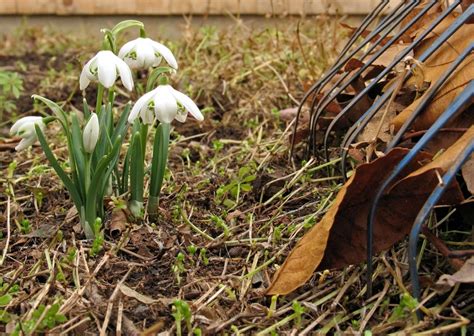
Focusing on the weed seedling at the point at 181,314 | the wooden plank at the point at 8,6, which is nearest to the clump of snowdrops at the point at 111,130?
the weed seedling at the point at 181,314

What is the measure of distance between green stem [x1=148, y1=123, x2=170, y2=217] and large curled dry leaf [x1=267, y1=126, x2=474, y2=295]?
41cm

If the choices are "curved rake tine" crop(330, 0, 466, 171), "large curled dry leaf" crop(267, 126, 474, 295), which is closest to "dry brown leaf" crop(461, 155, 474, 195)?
"large curled dry leaf" crop(267, 126, 474, 295)

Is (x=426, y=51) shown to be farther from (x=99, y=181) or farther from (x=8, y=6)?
(x=8, y=6)

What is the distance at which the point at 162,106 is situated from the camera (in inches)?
60.3

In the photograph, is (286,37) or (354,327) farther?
(286,37)

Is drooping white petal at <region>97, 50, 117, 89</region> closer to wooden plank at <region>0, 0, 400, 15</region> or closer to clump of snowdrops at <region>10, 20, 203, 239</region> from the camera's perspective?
clump of snowdrops at <region>10, 20, 203, 239</region>

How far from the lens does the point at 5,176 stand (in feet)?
7.22

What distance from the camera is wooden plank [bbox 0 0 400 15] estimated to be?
164 inches

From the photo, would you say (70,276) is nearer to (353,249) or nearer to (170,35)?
(353,249)

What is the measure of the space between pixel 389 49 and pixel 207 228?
0.70 metres

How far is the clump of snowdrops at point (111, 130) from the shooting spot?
1560mm

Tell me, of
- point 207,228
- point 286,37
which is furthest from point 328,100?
point 286,37

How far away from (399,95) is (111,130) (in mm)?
707

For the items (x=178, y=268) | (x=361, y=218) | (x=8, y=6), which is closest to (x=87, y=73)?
(x=178, y=268)
